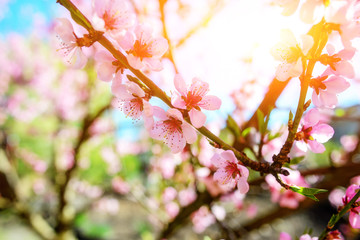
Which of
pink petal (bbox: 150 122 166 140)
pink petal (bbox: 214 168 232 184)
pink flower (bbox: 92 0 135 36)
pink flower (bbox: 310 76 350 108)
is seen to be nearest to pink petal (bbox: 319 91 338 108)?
pink flower (bbox: 310 76 350 108)

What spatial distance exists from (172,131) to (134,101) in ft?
0.50

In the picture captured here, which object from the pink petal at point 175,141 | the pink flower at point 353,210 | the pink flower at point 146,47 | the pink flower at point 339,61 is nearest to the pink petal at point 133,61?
the pink flower at point 146,47

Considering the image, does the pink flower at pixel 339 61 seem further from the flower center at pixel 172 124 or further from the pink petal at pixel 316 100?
the flower center at pixel 172 124

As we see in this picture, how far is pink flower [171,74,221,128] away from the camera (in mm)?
680

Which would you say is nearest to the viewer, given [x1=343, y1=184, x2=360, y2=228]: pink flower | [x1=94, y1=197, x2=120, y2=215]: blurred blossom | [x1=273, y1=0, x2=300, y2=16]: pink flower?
[x1=273, y1=0, x2=300, y2=16]: pink flower

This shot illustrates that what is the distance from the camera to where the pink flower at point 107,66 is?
2.46 ft

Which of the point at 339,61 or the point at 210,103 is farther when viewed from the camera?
the point at 210,103

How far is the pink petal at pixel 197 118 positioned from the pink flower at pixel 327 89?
33 centimetres

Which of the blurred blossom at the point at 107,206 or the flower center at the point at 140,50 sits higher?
the flower center at the point at 140,50

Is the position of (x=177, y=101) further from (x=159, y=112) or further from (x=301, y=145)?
(x=301, y=145)

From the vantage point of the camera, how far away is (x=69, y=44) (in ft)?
2.59

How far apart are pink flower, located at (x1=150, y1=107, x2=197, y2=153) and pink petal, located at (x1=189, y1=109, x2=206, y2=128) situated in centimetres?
4

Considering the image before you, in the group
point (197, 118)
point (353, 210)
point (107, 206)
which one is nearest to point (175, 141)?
point (197, 118)

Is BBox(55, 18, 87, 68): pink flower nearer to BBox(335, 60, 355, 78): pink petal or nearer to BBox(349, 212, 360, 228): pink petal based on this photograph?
BBox(335, 60, 355, 78): pink petal
